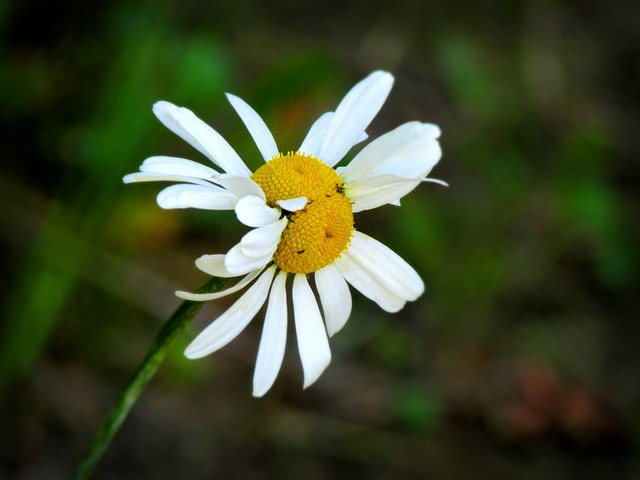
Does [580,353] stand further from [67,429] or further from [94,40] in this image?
[94,40]

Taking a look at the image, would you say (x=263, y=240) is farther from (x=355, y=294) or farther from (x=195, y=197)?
(x=355, y=294)

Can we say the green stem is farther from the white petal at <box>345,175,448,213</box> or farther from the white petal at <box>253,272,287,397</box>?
the white petal at <box>345,175,448,213</box>

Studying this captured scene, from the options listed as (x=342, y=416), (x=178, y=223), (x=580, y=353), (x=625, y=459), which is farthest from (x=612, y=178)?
(x=178, y=223)

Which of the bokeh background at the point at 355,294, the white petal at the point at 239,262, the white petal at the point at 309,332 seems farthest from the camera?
the bokeh background at the point at 355,294

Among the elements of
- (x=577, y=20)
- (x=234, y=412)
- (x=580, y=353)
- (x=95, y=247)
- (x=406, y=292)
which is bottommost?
(x=234, y=412)

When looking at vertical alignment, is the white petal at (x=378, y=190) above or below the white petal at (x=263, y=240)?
above

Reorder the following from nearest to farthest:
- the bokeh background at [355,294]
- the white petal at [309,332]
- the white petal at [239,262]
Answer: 1. the white petal at [239,262]
2. the white petal at [309,332]
3. the bokeh background at [355,294]

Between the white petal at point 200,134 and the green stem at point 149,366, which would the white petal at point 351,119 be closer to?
the white petal at point 200,134

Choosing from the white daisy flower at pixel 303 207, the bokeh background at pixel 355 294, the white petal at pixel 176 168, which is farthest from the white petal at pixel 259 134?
the bokeh background at pixel 355 294
